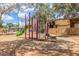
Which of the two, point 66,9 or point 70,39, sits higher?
point 66,9

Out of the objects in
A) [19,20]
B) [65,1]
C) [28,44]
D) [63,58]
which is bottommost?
[63,58]

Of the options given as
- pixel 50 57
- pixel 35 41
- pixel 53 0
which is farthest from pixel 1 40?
pixel 53 0

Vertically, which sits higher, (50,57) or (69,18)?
(69,18)

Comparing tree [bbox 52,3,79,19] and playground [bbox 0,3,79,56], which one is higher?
tree [bbox 52,3,79,19]

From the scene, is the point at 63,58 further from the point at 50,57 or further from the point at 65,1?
the point at 65,1

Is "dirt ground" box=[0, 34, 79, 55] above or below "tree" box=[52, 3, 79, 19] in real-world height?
below

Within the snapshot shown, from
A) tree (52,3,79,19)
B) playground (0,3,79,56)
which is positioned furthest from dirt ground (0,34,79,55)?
tree (52,3,79,19)

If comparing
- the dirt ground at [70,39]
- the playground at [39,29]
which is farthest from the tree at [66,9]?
the dirt ground at [70,39]

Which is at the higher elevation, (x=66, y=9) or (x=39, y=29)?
(x=66, y=9)

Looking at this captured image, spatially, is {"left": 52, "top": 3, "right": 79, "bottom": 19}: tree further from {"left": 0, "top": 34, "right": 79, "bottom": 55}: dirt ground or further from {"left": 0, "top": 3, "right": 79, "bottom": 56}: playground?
{"left": 0, "top": 34, "right": 79, "bottom": 55}: dirt ground

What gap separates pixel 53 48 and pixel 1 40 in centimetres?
51

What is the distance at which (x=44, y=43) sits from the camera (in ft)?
6.80

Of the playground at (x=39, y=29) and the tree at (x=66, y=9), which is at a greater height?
the tree at (x=66, y=9)

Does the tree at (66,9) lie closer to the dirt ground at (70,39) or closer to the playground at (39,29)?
the playground at (39,29)
